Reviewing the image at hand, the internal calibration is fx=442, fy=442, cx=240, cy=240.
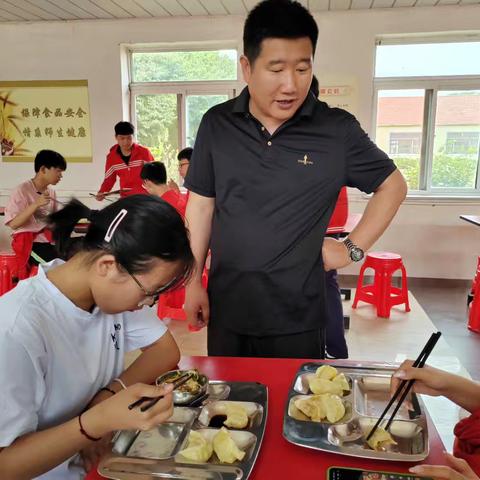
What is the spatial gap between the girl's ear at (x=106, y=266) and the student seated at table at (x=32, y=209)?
2705mm

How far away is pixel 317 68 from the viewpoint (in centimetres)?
443

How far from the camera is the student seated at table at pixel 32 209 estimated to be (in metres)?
3.33

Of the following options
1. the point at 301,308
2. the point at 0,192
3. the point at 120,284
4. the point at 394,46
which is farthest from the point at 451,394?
the point at 0,192

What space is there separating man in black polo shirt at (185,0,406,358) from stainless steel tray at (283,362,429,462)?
0.25 metres

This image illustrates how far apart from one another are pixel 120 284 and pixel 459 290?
428cm

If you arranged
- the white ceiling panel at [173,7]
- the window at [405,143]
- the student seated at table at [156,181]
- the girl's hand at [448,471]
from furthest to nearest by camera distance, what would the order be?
the window at [405,143], the white ceiling panel at [173,7], the student seated at table at [156,181], the girl's hand at [448,471]

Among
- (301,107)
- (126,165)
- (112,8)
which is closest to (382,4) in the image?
(112,8)

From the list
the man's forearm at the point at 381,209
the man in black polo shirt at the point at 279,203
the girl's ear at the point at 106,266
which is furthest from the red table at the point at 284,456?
the man's forearm at the point at 381,209

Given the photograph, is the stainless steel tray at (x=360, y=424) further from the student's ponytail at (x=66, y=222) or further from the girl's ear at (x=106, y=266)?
the student's ponytail at (x=66, y=222)

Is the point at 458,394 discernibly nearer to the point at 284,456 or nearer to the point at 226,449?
the point at 284,456

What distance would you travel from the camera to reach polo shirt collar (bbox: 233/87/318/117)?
4.25 feet

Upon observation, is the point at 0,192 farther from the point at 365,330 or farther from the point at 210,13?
the point at 365,330

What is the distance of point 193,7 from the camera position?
4.26 metres

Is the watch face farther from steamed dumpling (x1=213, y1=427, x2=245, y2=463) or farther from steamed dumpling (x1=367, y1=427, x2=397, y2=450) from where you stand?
steamed dumpling (x1=213, y1=427, x2=245, y2=463)
